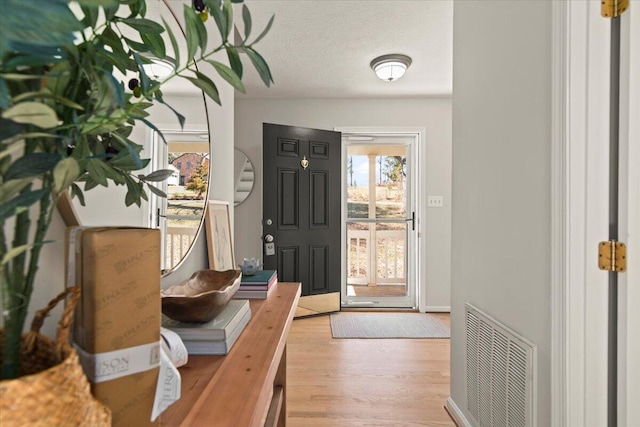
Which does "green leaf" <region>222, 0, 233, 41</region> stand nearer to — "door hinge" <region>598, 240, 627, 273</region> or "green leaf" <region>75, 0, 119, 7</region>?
"green leaf" <region>75, 0, 119, 7</region>

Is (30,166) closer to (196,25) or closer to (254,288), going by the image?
(196,25)

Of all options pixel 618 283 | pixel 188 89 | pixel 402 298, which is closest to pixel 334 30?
pixel 188 89

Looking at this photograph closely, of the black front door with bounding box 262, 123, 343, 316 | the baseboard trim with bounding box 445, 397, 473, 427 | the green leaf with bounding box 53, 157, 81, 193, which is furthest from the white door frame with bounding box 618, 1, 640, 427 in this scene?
the black front door with bounding box 262, 123, 343, 316

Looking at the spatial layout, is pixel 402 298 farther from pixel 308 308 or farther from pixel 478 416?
pixel 478 416

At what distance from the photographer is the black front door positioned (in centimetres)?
386

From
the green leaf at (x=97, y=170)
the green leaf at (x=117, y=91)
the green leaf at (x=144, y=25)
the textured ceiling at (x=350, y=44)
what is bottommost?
the green leaf at (x=97, y=170)

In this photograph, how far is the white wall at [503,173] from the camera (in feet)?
4.21

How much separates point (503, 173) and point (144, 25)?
1508 mm

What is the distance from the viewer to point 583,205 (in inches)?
44.9

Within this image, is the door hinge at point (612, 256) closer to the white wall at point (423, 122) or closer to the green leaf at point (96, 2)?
the green leaf at point (96, 2)

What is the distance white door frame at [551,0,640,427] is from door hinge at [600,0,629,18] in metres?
0.02

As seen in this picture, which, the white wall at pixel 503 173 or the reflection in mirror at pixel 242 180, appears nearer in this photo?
the white wall at pixel 503 173

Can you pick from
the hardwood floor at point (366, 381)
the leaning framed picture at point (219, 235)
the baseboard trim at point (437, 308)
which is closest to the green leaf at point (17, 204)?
the leaning framed picture at point (219, 235)

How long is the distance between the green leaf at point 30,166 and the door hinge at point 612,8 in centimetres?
153
